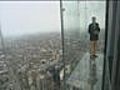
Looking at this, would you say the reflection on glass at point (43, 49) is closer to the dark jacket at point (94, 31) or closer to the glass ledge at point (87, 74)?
the glass ledge at point (87, 74)

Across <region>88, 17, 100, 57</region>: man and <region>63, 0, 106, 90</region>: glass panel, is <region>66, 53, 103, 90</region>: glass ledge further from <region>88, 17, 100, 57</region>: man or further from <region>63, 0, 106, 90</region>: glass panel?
<region>88, 17, 100, 57</region>: man

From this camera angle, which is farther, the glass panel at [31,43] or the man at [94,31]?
the man at [94,31]

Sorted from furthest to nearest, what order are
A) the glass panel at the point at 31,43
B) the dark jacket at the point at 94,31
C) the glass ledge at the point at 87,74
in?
the dark jacket at the point at 94,31 → the glass ledge at the point at 87,74 → the glass panel at the point at 31,43

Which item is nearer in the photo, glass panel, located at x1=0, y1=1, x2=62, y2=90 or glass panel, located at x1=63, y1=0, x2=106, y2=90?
glass panel, located at x1=0, y1=1, x2=62, y2=90

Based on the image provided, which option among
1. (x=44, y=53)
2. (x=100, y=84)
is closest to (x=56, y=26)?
(x=44, y=53)

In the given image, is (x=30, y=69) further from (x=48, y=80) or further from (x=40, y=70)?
(x=48, y=80)

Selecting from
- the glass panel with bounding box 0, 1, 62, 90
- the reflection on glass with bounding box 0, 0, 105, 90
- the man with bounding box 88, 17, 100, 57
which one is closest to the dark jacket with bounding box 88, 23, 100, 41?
the man with bounding box 88, 17, 100, 57

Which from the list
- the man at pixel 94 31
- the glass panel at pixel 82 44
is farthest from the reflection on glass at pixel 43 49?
the man at pixel 94 31

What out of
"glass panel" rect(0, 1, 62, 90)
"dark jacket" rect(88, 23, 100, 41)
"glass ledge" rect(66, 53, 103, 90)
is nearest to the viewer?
"glass panel" rect(0, 1, 62, 90)
